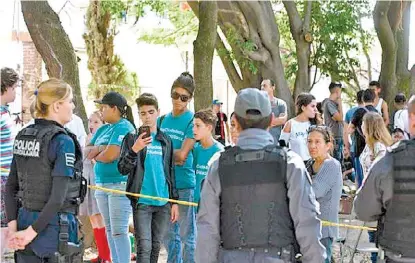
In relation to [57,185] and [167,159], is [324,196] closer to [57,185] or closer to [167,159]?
[167,159]

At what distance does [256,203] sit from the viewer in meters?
4.12

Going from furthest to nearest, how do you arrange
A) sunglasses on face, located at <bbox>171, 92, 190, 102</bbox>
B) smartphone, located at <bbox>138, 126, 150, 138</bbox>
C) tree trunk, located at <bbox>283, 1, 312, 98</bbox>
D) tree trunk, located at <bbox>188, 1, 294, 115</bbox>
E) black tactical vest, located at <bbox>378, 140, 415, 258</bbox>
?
1. tree trunk, located at <bbox>283, 1, 312, 98</bbox>
2. tree trunk, located at <bbox>188, 1, 294, 115</bbox>
3. sunglasses on face, located at <bbox>171, 92, 190, 102</bbox>
4. smartphone, located at <bbox>138, 126, 150, 138</bbox>
5. black tactical vest, located at <bbox>378, 140, 415, 258</bbox>

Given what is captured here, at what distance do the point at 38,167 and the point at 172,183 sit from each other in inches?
88.7

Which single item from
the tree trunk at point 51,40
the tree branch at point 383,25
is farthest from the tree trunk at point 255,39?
the tree trunk at point 51,40

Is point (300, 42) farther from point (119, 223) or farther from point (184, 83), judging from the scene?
point (119, 223)

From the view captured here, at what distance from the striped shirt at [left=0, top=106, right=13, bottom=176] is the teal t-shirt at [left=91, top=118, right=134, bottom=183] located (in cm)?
102

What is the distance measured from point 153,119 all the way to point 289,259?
2.84 m

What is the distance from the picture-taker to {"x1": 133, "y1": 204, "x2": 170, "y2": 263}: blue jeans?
6.52 m

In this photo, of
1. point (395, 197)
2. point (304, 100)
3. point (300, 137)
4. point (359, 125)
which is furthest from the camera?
point (359, 125)

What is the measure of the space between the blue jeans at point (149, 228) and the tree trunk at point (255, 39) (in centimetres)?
930

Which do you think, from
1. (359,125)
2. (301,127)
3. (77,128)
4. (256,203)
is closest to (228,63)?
(359,125)

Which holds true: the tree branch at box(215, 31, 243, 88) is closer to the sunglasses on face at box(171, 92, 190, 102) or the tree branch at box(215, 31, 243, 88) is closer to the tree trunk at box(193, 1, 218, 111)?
the tree trunk at box(193, 1, 218, 111)

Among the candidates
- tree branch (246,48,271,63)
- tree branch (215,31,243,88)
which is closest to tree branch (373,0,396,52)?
tree branch (246,48,271,63)

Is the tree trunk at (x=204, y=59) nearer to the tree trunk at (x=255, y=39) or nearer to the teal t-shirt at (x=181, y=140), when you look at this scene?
the teal t-shirt at (x=181, y=140)
